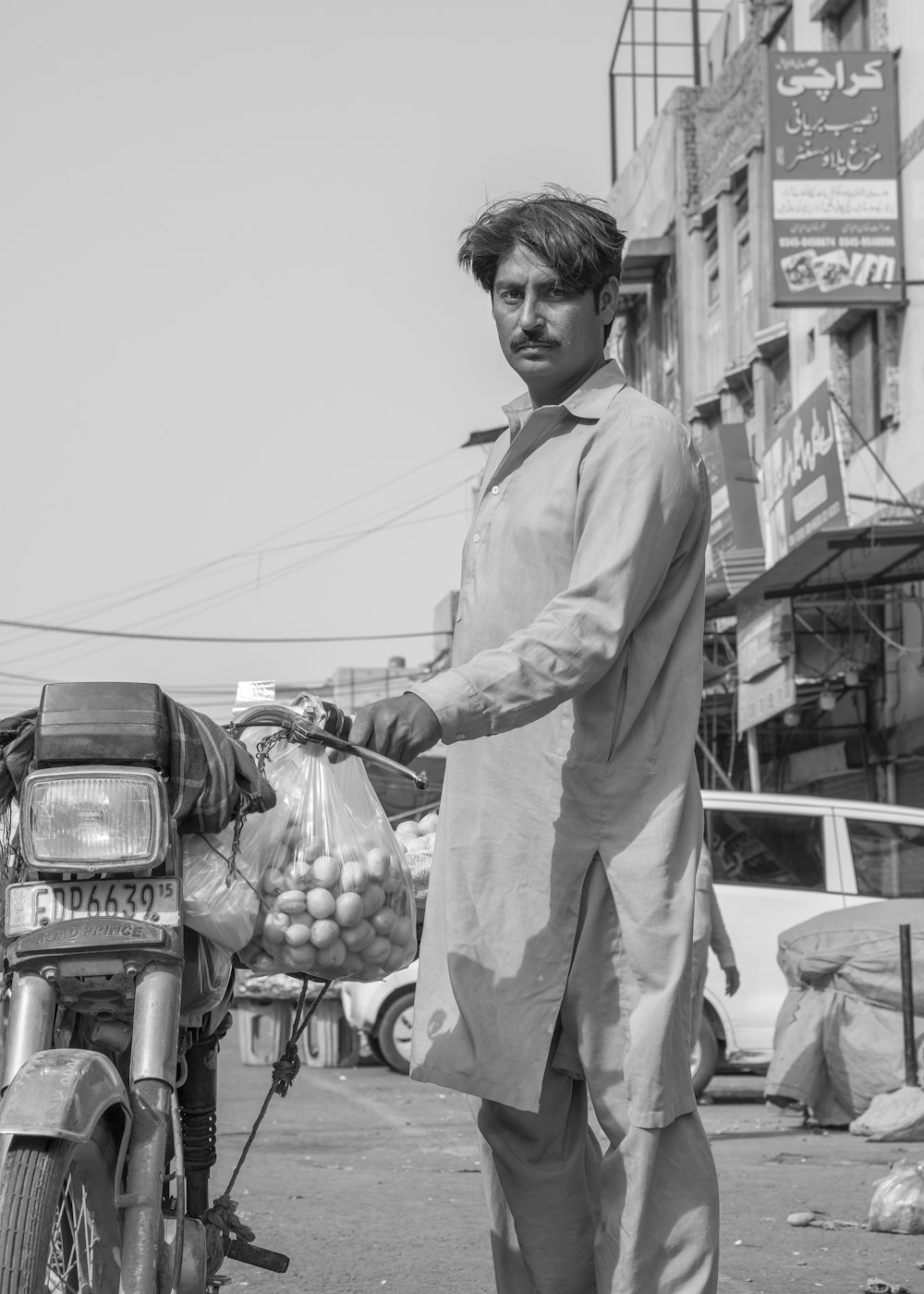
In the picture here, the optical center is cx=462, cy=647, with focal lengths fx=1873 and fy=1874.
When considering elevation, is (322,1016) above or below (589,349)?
below

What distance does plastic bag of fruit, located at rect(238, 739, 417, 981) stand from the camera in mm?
3154

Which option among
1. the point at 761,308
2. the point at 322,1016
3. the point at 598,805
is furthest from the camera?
the point at 761,308

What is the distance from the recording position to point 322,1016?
48.8 feet

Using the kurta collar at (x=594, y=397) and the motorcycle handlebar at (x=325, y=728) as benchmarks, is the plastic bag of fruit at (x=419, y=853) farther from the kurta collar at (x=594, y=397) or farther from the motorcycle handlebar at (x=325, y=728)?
the kurta collar at (x=594, y=397)

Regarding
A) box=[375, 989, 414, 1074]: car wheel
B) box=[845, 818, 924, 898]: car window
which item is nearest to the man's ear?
box=[845, 818, 924, 898]: car window

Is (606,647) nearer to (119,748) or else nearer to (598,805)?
(598,805)

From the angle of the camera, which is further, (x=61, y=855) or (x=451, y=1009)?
(x=451, y=1009)

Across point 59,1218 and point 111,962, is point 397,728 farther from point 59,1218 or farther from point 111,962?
point 59,1218

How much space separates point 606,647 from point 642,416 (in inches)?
17.9

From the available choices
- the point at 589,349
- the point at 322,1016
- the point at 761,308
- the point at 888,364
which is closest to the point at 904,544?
the point at 888,364

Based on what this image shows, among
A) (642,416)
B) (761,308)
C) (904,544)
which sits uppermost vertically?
(761,308)

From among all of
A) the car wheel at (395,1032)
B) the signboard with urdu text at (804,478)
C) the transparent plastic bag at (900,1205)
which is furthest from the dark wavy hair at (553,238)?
the signboard with urdu text at (804,478)

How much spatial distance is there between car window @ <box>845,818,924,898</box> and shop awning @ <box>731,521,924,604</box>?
3.03 m

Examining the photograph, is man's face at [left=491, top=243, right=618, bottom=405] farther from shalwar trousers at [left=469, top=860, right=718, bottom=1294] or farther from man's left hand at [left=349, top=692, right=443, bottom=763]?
shalwar trousers at [left=469, top=860, right=718, bottom=1294]
